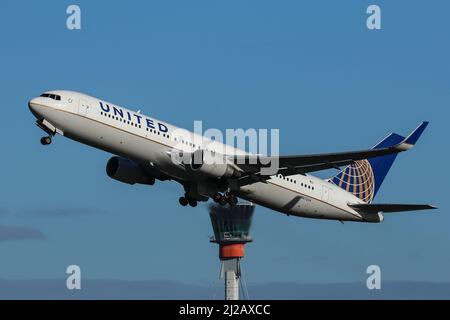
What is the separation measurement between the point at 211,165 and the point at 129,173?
7003mm

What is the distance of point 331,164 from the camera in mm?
55312

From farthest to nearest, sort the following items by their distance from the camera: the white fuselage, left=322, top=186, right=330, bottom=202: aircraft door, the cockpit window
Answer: left=322, top=186, right=330, bottom=202: aircraft door < the cockpit window < the white fuselage

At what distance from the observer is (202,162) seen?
52.4 m

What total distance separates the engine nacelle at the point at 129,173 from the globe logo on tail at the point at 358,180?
15064 mm

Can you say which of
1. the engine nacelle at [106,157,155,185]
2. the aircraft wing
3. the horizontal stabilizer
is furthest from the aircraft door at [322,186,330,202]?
the engine nacelle at [106,157,155,185]

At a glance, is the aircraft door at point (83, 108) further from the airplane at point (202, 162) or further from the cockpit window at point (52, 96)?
the cockpit window at point (52, 96)

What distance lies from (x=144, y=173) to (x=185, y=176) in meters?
4.14

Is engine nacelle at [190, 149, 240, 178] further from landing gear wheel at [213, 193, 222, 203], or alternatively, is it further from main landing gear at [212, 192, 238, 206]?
landing gear wheel at [213, 193, 222, 203]

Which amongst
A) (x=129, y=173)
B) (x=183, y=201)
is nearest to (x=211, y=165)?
(x=129, y=173)

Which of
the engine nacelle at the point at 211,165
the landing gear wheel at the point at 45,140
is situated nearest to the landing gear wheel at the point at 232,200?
the engine nacelle at the point at 211,165

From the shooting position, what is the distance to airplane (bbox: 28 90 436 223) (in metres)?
50.3

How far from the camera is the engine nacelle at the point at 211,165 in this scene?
52.4 meters

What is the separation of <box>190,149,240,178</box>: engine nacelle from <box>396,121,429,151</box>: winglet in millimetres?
10984
